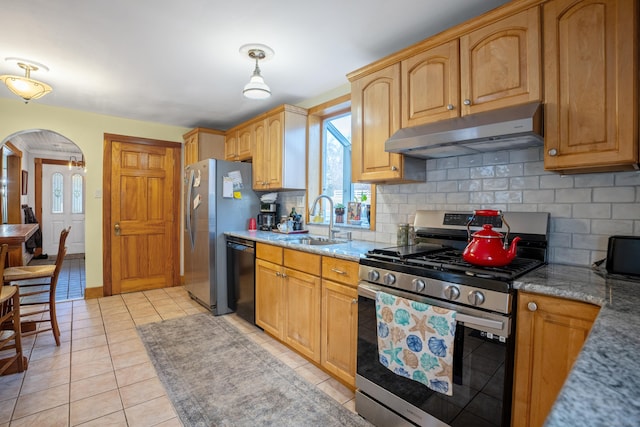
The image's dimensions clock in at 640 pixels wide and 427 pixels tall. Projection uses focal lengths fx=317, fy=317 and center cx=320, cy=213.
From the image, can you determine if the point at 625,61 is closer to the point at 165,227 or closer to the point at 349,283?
the point at 349,283

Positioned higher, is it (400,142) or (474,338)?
(400,142)

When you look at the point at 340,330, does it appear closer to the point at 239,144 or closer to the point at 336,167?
the point at 336,167

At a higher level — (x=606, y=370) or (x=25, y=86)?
(x=25, y=86)

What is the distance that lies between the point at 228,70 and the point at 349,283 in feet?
6.72

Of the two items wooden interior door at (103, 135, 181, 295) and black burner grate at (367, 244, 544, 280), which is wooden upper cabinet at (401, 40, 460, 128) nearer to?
black burner grate at (367, 244, 544, 280)

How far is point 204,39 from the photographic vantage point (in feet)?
7.26

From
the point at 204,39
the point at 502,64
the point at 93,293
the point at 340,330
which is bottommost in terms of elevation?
the point at 93,293

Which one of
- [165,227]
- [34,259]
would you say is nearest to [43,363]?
[165,227]

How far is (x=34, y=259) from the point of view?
634 cm

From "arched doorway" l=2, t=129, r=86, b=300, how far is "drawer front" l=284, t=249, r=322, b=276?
5398mm

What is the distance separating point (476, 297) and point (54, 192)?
8412 millimetres

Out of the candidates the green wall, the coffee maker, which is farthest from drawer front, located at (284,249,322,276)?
the green wall

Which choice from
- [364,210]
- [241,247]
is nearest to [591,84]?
[364,210]

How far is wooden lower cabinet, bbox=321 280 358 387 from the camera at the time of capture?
6.59ft
